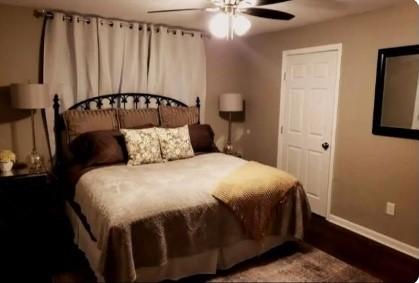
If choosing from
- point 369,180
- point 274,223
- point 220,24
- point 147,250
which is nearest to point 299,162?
point 369,180

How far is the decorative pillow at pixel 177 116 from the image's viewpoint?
3.90 meters

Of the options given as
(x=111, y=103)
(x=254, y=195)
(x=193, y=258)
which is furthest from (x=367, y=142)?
(x=111, y=103)

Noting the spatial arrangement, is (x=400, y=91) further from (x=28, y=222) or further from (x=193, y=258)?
(x=28, y=222)

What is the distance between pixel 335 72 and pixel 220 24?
1707 millimetres

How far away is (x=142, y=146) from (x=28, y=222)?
4.01ft

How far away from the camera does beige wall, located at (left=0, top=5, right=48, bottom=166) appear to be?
3.24 meters

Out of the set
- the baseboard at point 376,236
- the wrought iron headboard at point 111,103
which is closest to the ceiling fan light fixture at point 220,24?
the wrought iron headboard at point 111,103

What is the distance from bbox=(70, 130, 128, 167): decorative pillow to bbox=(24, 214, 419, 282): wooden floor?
2.81 feet

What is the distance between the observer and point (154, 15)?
139 inches

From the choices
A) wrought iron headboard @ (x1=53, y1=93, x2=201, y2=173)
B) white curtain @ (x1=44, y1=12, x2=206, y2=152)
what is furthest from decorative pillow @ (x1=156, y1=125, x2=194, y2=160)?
white curtain @ (x1=44, y1=12, x2=206, y2=152)

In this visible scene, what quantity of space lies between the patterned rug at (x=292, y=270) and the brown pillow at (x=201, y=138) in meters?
1.46

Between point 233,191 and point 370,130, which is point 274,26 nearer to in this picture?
point 370,130

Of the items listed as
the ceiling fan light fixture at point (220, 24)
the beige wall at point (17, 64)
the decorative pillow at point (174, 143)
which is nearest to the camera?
the ceiling fan light fixture at point (220, 24)

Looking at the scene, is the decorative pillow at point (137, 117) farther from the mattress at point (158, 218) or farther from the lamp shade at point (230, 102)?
the lamp shade at point (230, 102)
